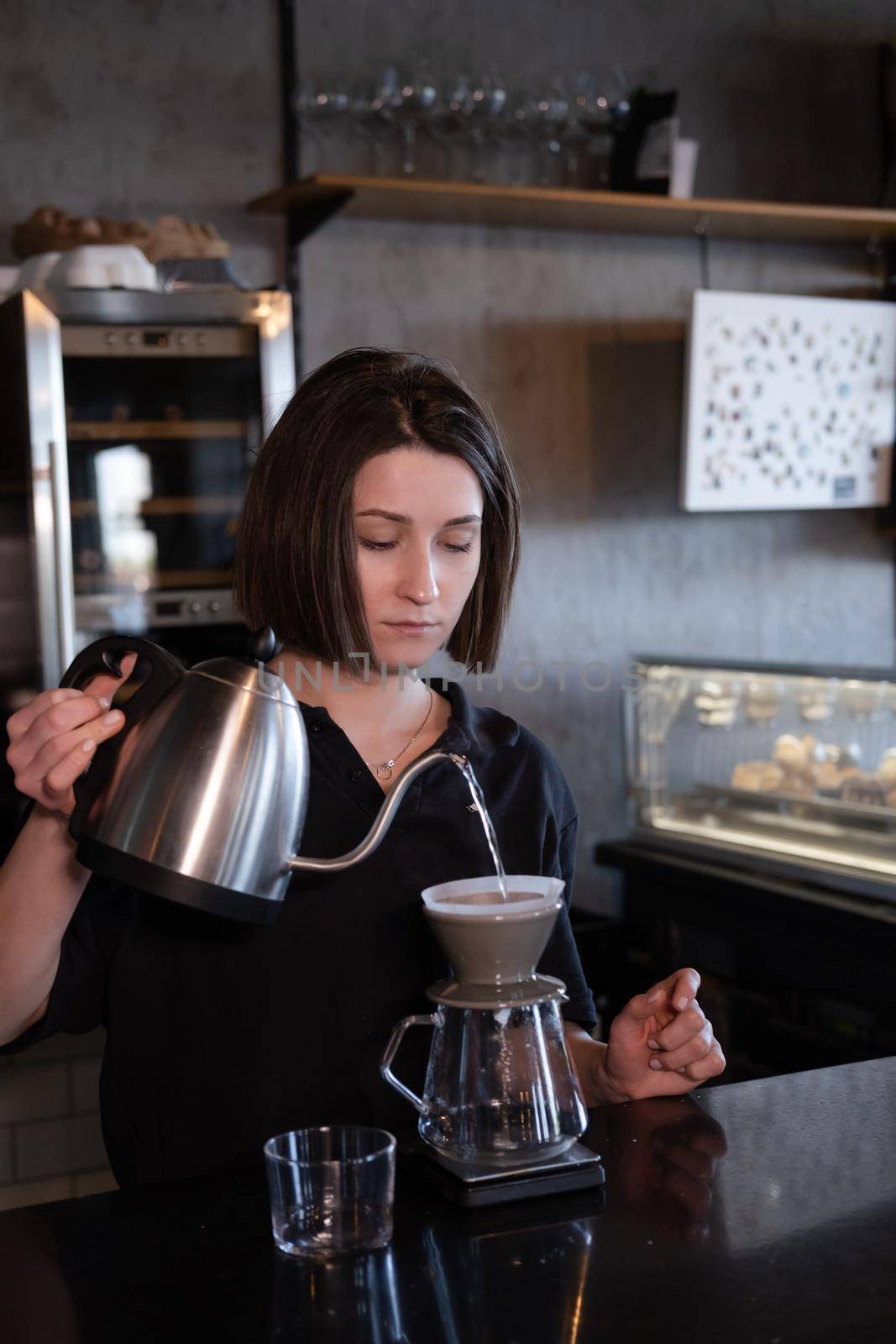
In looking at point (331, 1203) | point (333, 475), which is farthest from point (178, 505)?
point (331, 1203)

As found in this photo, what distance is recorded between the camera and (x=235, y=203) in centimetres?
355

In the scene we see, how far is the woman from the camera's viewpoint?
4.47 ft

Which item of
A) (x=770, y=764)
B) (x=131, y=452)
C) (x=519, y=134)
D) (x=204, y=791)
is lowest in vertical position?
(x=770, y=764)

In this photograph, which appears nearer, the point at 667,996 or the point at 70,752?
the point at 70,752

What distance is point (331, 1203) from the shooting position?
1.00 meters

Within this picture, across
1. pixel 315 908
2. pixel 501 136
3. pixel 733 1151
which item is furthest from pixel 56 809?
pixel 501 136

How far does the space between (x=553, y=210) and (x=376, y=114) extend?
49cm

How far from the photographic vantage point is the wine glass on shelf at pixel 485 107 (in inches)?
140

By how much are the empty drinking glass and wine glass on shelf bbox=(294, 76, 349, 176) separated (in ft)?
9.79

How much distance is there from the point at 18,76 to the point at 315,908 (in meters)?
2.62

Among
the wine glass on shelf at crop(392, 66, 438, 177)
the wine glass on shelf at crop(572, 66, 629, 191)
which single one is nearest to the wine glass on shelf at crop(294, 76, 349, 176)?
the wine glass on shelf at crop(392, 66, 438, 177)

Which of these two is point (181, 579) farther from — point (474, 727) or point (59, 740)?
point (59, 740)

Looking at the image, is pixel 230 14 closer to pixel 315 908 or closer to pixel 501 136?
pixel 501 136

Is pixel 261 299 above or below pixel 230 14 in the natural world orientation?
below
